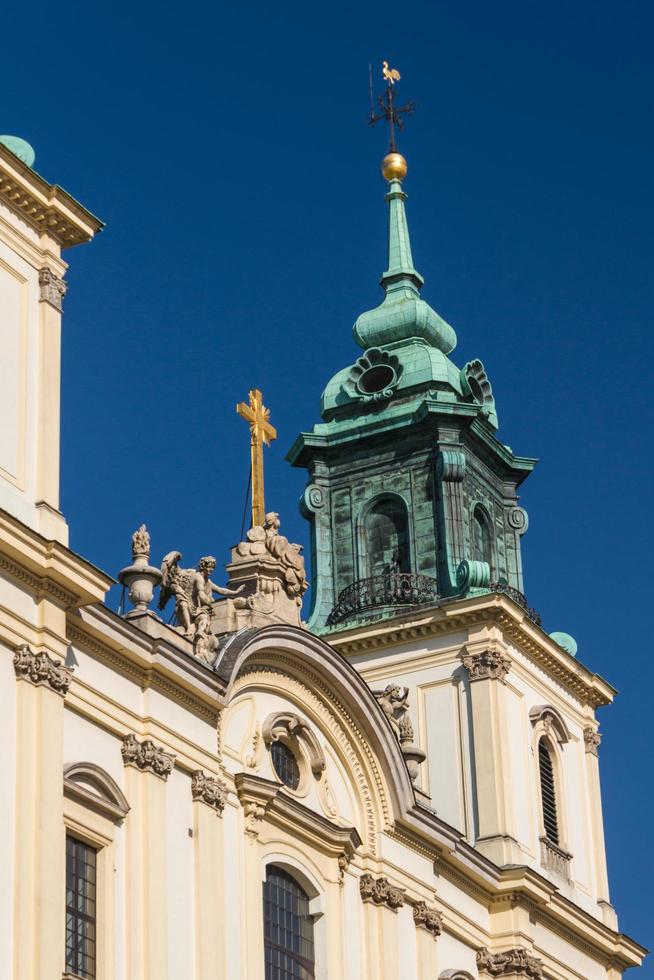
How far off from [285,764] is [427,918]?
164 inches

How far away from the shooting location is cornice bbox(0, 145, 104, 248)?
29.3 metres

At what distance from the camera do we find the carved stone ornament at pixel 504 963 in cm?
3819

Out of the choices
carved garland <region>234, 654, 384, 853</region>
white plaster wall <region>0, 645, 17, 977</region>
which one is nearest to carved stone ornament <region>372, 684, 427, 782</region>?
carved garland <region>234, 654, 384, 853</region>

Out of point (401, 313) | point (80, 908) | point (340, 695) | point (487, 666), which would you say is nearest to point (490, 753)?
point (487, 666)

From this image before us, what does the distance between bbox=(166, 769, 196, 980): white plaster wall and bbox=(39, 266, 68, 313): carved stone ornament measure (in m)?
6.41

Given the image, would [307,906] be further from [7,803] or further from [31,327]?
[31,327]

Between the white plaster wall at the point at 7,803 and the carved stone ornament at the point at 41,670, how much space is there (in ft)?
0.36

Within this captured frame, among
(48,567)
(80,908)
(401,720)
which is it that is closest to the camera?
(48,567)

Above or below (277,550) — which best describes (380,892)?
below

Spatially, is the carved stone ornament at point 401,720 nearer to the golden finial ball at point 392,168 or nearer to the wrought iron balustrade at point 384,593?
the wrought iron balustrade at point 384,593

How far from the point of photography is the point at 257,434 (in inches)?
1409

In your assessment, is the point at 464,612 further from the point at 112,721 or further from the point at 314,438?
the point at 112,721

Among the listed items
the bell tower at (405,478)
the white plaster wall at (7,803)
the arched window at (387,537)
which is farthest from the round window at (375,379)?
the white plaster wall at (7,803)

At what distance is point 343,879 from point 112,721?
20.1 ft
